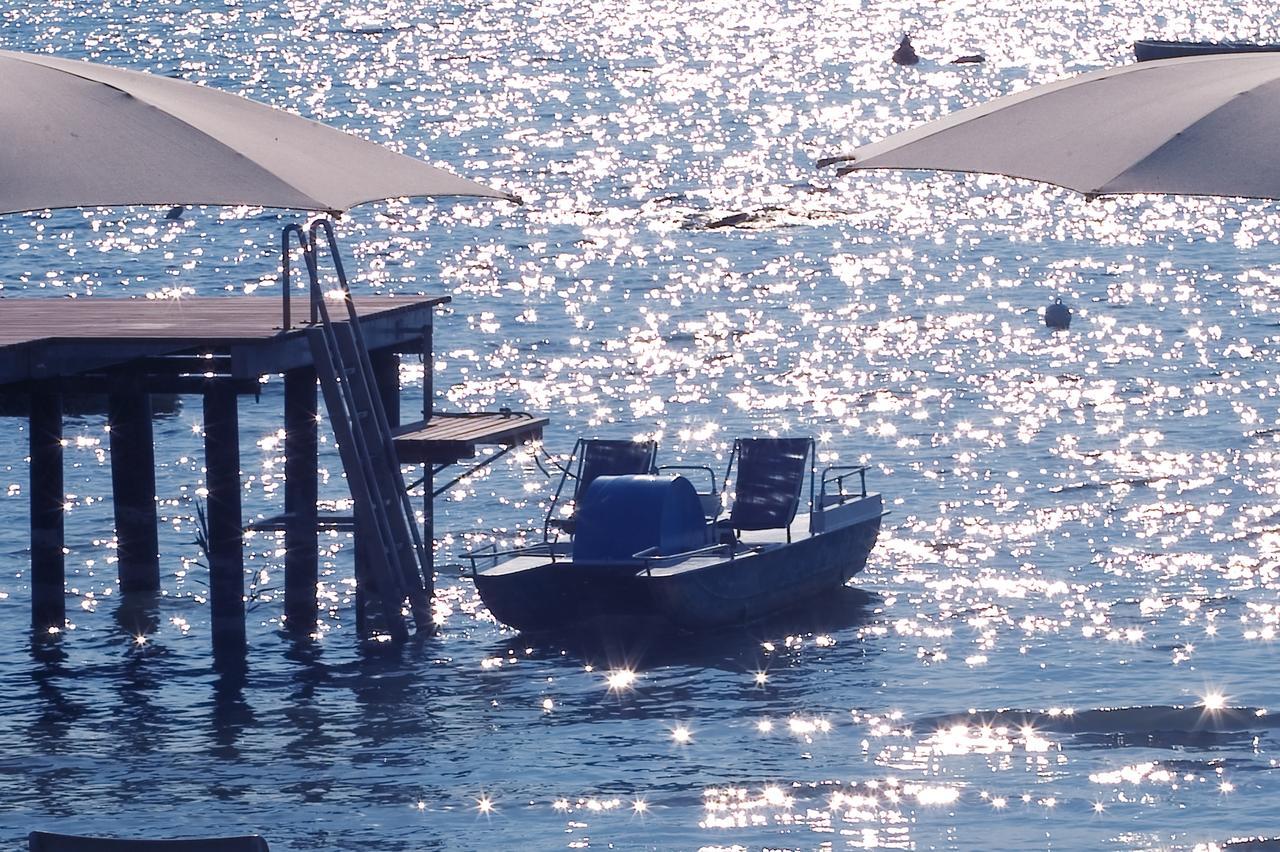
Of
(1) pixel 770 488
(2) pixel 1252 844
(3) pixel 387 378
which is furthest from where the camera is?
(1) pixel 770 488

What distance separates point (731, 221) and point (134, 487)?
51.0 metres

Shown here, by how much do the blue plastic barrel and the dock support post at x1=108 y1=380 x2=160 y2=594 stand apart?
14.6 feet

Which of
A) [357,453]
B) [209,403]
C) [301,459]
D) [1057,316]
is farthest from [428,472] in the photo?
[1057,316]

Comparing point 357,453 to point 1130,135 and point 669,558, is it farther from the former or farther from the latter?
point 1130,135

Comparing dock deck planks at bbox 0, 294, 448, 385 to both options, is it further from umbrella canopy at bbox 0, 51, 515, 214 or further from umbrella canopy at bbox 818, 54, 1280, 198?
umbrella canopy at bbox 818, 54, 1280, 198

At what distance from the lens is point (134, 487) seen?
75.4 ft

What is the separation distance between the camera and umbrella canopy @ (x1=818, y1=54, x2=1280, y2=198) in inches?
425

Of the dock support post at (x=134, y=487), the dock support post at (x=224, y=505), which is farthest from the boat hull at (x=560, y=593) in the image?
the dock support post at (x=134, y=487)

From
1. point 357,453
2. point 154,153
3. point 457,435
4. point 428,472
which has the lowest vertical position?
point 428,472

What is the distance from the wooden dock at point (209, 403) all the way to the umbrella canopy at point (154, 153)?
452 centimetres

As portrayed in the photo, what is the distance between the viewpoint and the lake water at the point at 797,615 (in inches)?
717

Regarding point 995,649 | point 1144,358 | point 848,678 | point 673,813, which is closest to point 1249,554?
point 995,649

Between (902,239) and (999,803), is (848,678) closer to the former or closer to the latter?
(999,803)

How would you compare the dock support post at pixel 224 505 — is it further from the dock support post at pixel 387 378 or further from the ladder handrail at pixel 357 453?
the dock support post at pixel 387 378
